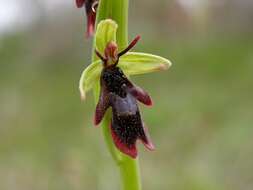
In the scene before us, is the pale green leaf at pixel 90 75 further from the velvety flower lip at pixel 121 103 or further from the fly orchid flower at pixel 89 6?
the fly orchid flower at pixel 89 6

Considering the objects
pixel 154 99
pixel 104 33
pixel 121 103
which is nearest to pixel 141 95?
pixel 121 103

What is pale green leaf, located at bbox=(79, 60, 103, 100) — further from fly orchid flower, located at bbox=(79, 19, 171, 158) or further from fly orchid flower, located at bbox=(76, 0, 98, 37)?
fly orchid flower, located at bbox=(76, 0, 98, 37)

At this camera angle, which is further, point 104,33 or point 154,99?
point 154,99

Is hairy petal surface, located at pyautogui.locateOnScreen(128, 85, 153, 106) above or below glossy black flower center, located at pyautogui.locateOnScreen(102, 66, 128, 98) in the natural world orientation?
below

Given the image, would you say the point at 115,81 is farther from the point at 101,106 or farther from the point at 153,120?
the point at 153,120

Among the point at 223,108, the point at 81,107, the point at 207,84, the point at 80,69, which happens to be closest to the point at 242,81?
the point at 207,84

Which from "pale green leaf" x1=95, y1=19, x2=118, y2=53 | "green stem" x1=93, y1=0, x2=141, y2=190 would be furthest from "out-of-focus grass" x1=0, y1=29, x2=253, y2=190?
"pale green leaf" x1=95, y1=19, x2=118, y2=53

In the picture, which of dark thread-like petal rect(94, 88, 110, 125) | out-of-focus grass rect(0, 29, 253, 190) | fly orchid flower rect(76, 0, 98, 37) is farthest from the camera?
out-of-focus grass rect(0, 29, 253, 190)
